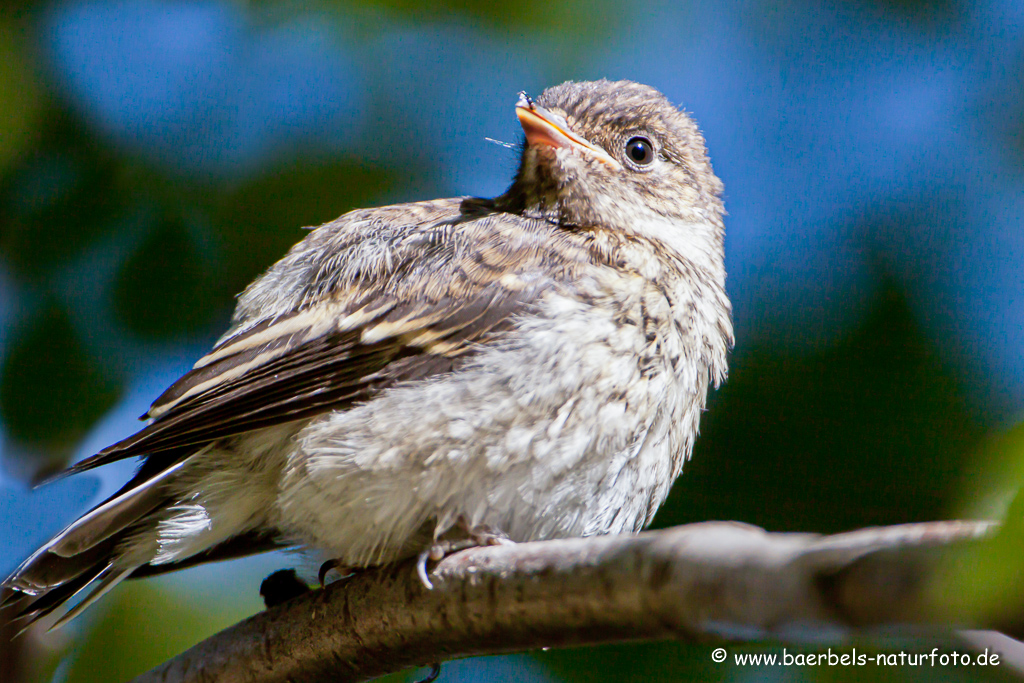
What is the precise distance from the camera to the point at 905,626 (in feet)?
3.04

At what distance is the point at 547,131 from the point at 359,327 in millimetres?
1096

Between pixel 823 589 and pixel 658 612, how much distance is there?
39 cm

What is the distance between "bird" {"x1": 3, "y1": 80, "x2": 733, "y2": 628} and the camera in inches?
98.1

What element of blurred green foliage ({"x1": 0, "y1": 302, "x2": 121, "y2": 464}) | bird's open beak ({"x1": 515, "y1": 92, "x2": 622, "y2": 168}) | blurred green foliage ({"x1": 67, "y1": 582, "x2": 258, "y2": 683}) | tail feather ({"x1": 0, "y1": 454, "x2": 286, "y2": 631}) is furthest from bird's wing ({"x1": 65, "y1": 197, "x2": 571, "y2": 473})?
blurred green foliage ({"x1": 67, "y1": 582, "x2": 258, "y2": 683})

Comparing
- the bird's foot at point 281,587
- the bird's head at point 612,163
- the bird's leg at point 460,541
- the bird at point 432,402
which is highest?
the bird's head at point 612,163

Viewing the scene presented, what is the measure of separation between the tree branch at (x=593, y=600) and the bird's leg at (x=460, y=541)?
0.05 m

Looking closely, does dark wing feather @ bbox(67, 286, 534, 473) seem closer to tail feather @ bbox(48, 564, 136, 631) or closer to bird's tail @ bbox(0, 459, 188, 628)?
bird's tail @ bbox(0, 459, 188, 628)

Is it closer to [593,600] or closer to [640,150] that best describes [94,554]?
[593,600]

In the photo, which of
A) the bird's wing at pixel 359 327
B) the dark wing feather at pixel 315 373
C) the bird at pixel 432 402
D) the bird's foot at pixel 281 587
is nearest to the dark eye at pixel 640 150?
the bird at pixel 432 402

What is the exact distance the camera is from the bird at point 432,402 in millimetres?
2492

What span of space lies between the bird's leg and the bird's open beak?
1.51 metres

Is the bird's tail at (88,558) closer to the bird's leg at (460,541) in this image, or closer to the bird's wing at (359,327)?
the bird's wing at (359,327)

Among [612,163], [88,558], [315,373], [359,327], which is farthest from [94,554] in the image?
[612,163]

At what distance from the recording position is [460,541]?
2434 millimetres
